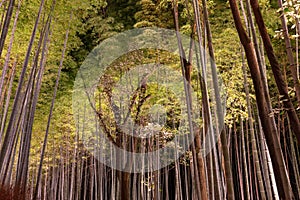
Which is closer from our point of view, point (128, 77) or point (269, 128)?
point (269, 128)

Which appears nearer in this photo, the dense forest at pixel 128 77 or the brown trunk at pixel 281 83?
the brown trunk at pixel 281 83

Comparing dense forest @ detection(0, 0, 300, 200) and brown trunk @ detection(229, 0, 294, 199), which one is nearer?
brown trunk @ detection(229, 0, 294, 199)

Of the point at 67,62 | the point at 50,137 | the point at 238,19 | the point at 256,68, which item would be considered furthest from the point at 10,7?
the point at 50,137

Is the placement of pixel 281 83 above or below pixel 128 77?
below

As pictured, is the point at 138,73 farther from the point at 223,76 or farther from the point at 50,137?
the point at 50,137

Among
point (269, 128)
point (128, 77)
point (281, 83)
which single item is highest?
point (128, 77)

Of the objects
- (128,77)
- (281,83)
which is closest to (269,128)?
(281,83)

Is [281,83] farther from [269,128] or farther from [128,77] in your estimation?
[128,77]

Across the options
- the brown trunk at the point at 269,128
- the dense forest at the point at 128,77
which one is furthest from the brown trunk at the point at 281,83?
the dense forest at the point at 128,77

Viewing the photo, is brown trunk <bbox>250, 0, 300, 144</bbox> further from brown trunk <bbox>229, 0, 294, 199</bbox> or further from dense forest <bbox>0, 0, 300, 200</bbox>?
dense forest <bbox>0, 0, 300, 200</bbox>

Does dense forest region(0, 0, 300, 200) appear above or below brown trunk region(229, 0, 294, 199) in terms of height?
above

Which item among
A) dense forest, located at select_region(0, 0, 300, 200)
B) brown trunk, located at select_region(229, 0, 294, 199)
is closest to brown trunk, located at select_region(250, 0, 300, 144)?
brown trunk, located at select_region(229, 0, 294, 199)

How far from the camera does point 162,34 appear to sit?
21.9ft

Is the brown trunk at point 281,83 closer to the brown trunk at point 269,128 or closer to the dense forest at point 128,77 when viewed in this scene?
the brown trunk at point 269,128
